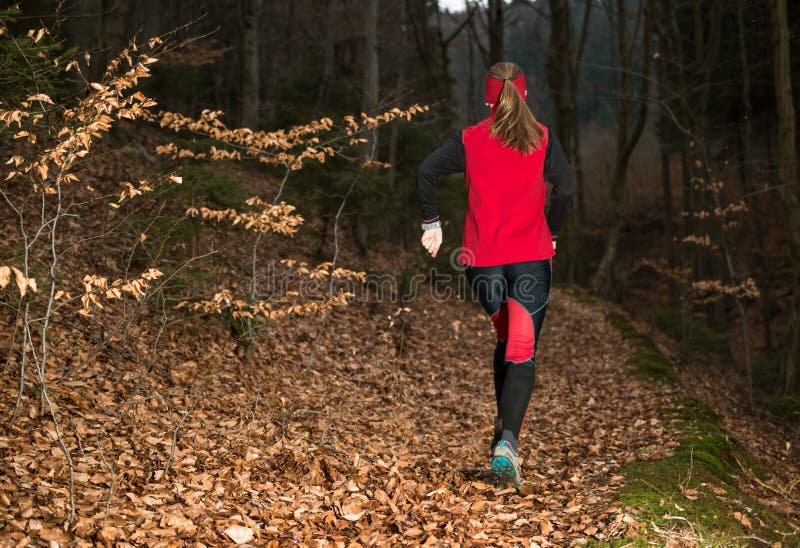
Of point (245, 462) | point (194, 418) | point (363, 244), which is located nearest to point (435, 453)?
point (245, 462)

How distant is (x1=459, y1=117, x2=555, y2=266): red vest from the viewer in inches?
152

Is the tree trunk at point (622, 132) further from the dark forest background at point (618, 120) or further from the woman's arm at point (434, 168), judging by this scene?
the woman's arm at point (434, 168)

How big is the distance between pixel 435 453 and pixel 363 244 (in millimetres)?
8254

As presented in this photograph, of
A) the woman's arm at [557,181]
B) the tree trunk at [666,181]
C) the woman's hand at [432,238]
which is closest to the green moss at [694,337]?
the tree trunk at [666,181]

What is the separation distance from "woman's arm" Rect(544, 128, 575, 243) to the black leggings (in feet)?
1.00

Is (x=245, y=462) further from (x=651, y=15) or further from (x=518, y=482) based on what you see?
(x=651, y=15)

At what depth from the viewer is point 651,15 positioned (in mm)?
16156

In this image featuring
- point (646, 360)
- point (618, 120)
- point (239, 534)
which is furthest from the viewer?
point (618, 120)

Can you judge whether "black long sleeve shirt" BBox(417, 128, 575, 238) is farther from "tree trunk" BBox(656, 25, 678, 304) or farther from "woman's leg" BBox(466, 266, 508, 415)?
"tree trunk" BBox(656, 25, 678, 304)

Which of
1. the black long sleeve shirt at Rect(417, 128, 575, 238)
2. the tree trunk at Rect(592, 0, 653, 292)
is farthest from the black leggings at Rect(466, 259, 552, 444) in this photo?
the tree trunk at Rect(592, 0, 653, 292)

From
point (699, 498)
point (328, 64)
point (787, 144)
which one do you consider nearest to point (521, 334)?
point (699, 498)

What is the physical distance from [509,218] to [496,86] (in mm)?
776

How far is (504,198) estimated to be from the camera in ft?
12.8

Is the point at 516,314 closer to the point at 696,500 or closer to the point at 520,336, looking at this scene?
the point at 520,336
